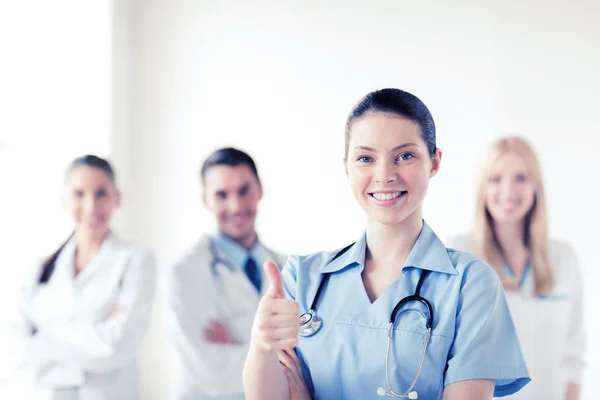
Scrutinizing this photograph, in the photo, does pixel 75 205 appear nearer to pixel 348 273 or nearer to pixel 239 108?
pixel 239 108

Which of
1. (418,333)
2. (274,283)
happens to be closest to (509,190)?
(418,333)

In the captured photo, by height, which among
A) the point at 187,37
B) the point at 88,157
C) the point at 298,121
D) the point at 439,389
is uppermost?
the point at 187,37

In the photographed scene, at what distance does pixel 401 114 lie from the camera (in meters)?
1.05

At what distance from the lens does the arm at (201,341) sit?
91.0 inches

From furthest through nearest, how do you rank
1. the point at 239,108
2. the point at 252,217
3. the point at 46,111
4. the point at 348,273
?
the point at 239,108
the point at 46,111
the point at 252,217
the point at 348,273

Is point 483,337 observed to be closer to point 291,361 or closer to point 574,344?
point 291,361

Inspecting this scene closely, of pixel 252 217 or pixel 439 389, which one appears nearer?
pixel 439 389

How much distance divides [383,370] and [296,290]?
0.21m

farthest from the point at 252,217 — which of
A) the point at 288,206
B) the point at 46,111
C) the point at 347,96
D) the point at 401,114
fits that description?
the point at 401,114

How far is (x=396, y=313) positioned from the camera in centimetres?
105

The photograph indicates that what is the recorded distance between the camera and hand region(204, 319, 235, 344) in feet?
7.73

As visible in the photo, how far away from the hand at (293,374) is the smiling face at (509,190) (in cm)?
156

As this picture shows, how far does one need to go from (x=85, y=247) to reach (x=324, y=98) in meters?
1.31

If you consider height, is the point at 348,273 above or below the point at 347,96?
below
